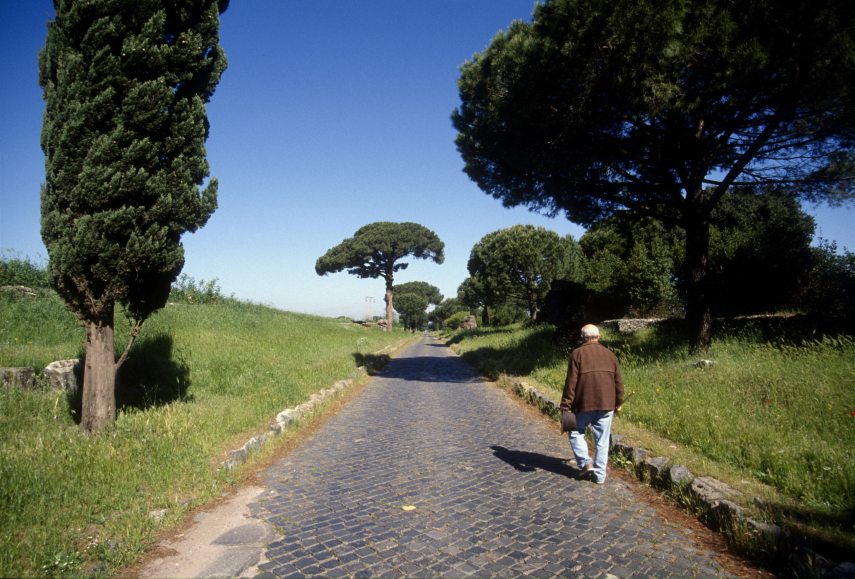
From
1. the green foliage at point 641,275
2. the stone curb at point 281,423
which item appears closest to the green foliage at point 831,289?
the green foliage at point 641,275

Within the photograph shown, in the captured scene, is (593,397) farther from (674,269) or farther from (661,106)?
(674,269)

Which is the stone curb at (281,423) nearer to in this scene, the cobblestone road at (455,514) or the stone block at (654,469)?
the cobblestone road at (455,514)

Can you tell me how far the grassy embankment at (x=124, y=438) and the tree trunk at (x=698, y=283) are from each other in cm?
934

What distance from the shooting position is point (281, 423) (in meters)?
7.17

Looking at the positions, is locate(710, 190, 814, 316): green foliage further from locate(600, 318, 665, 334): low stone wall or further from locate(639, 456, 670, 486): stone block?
locate(639, 456, 670, 486): stone block

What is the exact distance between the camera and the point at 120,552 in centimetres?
330

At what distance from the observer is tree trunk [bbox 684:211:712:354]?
10.3 meters

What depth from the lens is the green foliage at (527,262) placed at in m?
31.3

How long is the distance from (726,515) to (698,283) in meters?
8.15

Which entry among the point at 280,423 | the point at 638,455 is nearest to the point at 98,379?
the point at 280,423

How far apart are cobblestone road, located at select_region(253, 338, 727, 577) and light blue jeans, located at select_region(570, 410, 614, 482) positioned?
0.23 m

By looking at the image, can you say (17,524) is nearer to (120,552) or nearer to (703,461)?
(120,552)

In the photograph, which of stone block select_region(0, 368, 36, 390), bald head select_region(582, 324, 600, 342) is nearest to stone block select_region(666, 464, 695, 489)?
bald head select_region(582, 324, 600, 342)

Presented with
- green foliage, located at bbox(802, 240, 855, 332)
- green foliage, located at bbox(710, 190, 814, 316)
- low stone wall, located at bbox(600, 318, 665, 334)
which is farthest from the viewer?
low stone wall, located at bbox(600, 318, 665, 334)
